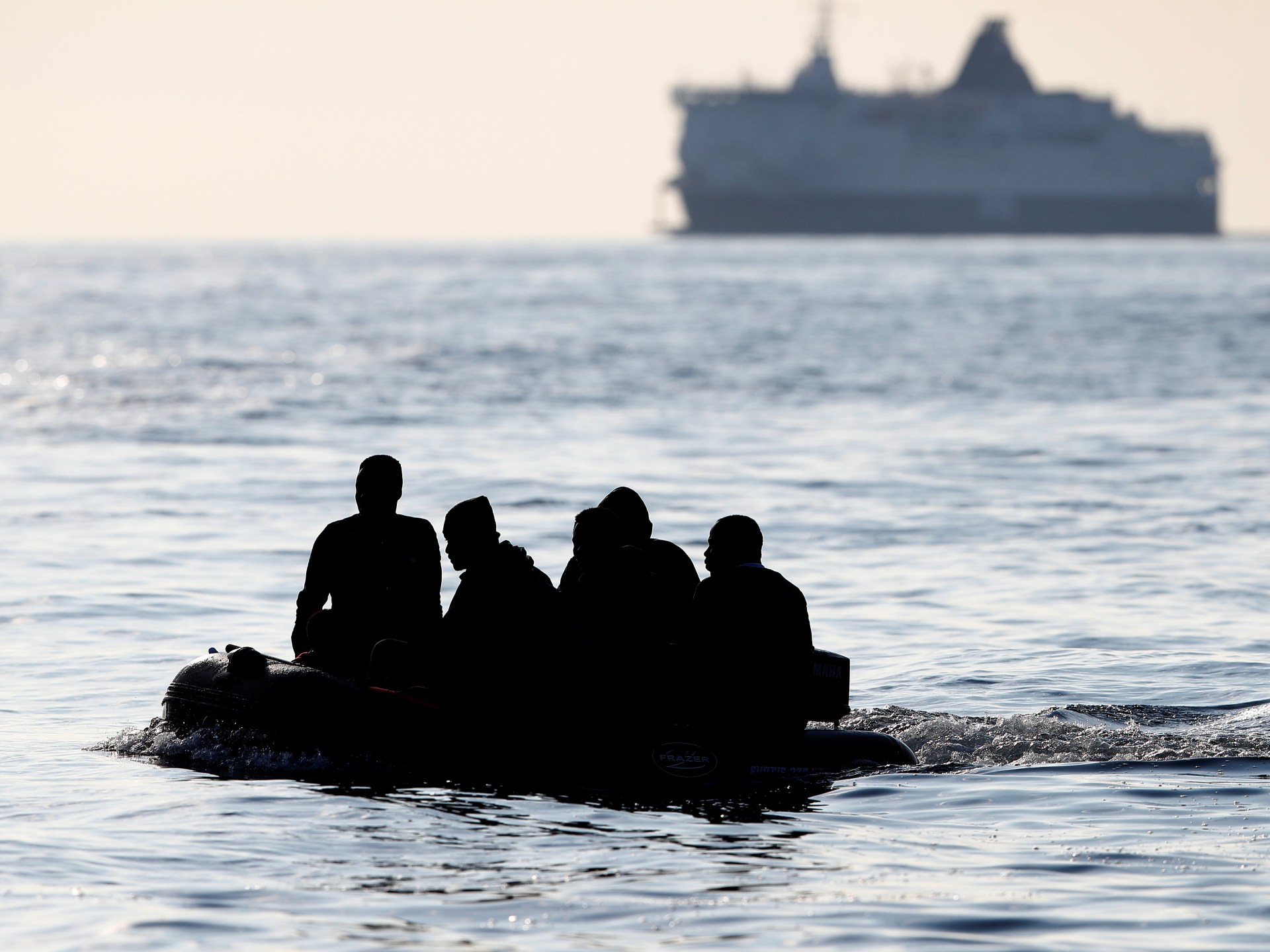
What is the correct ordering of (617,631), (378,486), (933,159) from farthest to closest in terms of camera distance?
(933,159) < (378,486) < (617,631)

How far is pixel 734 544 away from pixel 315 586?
205 centimetres

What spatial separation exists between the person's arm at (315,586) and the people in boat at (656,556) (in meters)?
1.10

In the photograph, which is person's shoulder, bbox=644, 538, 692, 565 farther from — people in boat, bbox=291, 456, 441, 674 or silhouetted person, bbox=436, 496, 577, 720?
people in boat, bbox=291, 456, 441, 674

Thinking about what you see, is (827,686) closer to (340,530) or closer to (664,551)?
(664,551)

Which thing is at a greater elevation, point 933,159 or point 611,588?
point 933,159

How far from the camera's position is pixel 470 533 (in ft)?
26.7

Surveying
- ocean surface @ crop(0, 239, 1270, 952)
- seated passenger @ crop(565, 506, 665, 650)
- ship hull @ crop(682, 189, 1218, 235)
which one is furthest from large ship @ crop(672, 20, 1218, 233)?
seated passenger @ crop(565, 506, 665, 650)

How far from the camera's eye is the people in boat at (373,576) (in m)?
8.75

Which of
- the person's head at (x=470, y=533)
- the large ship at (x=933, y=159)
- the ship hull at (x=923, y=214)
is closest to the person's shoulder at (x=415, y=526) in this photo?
the person's head at (x=470, y=533)

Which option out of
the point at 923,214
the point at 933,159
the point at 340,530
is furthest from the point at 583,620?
the point at 923,214

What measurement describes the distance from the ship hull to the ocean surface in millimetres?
112203

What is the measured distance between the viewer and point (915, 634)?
12.8m

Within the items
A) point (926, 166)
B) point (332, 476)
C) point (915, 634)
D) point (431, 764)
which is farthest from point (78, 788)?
point (926, 166)

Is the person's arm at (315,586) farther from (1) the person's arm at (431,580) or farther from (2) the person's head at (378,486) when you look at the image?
(1) the person's arm at (431,580)
